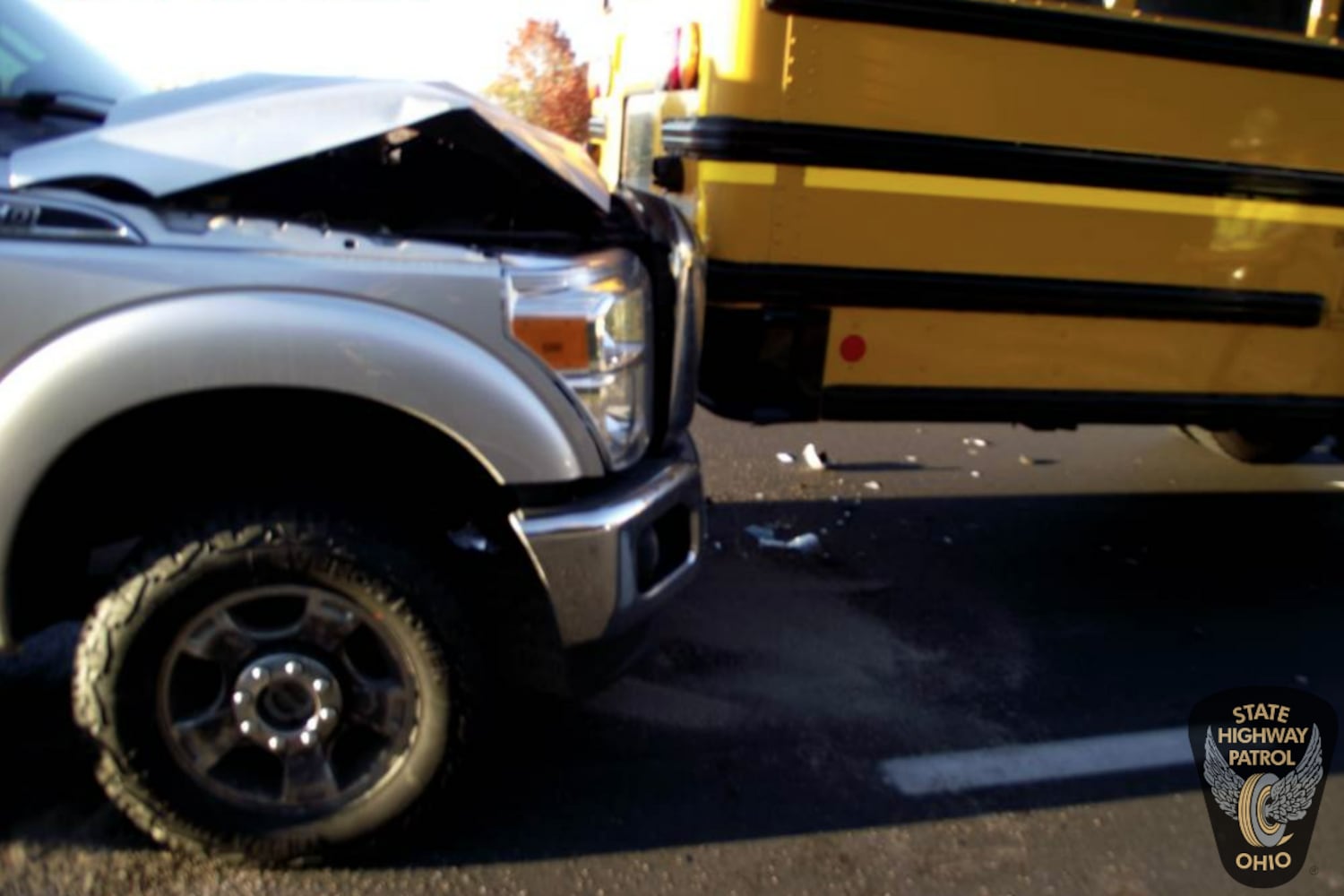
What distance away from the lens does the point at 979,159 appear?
3.51m

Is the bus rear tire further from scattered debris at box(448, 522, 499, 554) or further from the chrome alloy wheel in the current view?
the chrome alloy wheel

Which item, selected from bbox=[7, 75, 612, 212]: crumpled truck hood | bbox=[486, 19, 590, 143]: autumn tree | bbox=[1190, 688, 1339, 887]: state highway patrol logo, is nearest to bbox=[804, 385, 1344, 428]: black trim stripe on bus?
bbox=[1190, 688, 1339, 887]: state highway patrol logo

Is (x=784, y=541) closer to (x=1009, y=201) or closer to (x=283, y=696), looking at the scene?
(x=1009, y=201)

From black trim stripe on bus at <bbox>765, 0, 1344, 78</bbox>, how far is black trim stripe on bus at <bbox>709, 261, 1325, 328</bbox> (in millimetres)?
786

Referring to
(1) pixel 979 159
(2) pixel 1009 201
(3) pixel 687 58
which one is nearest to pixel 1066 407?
(2) pixel 1009 201

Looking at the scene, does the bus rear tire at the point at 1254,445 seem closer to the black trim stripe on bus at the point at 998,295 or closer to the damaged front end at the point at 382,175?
the black trim stripe on bus at the point at 998,295

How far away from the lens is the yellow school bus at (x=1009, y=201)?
339cm

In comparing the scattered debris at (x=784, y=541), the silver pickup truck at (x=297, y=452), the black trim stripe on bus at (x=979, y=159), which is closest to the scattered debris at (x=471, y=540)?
the silver pickup truck at (x=297, y=452)

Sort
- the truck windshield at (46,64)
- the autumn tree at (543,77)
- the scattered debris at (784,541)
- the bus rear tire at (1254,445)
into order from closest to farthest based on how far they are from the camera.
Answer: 1. the truck windshield at (46,64)
2. the scattered debris at (784,541)
3. the bus rear tire at (1254,445)
4. the autumn tree at (543,77)

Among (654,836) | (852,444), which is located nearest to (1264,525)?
(852,444)

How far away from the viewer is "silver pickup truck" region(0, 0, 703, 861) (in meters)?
2.15

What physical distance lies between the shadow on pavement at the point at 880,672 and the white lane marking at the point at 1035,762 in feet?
0.14

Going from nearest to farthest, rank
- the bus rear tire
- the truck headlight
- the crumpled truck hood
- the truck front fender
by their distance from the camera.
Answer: the truck front fender, the crumpled truck hood, the truck headlight, the bus rear tire

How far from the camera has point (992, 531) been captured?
504cm
